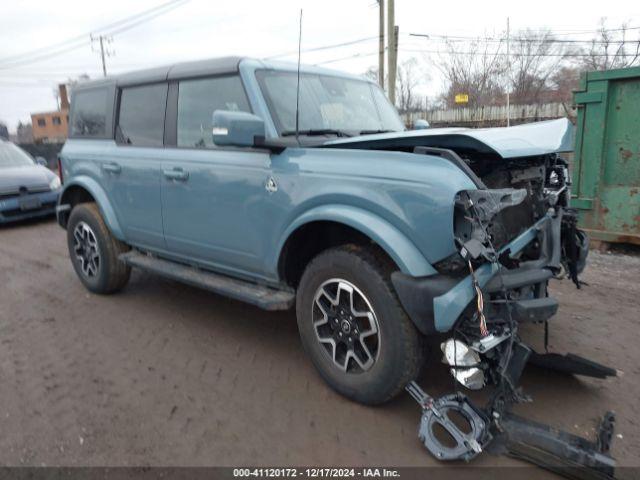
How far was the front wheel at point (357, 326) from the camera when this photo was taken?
281 centimetres

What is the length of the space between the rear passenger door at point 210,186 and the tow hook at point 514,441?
1.57m

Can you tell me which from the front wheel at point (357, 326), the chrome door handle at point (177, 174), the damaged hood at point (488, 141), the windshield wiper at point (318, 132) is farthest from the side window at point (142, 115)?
the front wheel at point (357, 326)

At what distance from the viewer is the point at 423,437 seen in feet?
8.89

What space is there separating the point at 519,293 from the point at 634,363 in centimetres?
141

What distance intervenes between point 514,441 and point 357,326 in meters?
1.02

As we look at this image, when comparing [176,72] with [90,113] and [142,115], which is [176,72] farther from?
[90,113]

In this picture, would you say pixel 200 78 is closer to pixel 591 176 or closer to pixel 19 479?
pixel 19 479

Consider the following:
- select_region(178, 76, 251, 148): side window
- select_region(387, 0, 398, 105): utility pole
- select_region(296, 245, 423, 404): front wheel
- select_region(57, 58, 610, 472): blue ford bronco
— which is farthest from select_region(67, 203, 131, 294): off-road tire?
select_region(387, 0, 398, 105): utility pole

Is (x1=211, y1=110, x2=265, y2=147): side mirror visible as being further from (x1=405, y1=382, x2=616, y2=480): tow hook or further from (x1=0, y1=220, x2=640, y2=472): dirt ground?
(x1=405, y1=382, x2=616, y2=480): tow hook

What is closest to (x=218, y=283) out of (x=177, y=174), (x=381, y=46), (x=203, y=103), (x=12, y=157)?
(x=177, y=174)

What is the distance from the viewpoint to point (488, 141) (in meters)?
2.75

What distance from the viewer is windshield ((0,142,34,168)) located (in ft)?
33.1

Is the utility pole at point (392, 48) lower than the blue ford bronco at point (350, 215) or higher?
higher

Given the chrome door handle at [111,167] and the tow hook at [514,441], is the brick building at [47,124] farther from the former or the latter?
the tow hook at [514,441]
